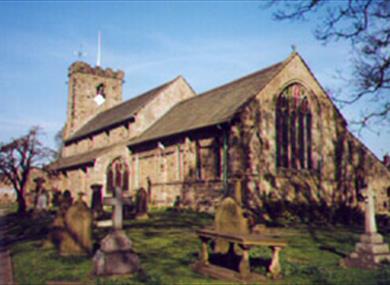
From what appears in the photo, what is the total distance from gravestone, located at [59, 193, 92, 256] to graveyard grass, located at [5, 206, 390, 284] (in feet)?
1.35

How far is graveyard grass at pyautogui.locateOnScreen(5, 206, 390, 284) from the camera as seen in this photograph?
8094 mm

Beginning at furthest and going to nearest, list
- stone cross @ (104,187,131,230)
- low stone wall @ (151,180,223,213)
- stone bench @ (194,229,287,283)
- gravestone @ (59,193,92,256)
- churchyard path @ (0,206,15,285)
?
low stone wall @ (151,180,223,213) → gravestone @ (59,193,92,256) → stone cross @ (104,187,131,230) → churchyard path @ (0,206,15,285) → stone bench @ (194,229,287,283)

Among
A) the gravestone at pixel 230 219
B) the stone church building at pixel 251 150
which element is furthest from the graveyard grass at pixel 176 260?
the stone church building at pixel 251 150

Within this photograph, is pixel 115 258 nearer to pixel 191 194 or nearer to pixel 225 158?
pixel 225 158

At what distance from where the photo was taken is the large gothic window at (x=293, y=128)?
23328 millimetres

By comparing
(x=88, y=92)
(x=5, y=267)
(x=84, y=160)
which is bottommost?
(x=5, y=267)

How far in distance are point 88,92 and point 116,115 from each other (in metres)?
8.67

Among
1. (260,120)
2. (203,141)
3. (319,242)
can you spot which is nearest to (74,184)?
(203,141)

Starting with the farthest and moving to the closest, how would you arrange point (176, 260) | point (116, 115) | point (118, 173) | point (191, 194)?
1. point (116, 115)
2. point (118, 173)
3. point (191, 194)
4. point (176, 260)

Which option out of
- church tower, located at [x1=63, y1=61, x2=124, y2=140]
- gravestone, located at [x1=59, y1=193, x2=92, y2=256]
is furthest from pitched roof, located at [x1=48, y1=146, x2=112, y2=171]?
gravestone, located at [x1=59, y1=193, x2=92, y2=256]

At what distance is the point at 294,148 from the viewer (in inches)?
938

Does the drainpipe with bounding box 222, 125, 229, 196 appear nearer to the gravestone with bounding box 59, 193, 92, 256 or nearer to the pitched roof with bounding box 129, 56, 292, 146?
the pitched roof with bounding box 129, 56, 292, 146

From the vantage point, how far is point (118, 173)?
31125mm


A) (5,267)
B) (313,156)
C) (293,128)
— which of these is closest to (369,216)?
(5,267)
